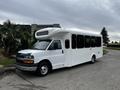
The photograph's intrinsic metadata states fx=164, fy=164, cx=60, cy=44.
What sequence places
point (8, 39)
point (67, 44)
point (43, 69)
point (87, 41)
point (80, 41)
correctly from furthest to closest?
1. point (8, 39)
2. point (87, 41)
3. point (80, 41)
4. point (67, 44)
5. point (43, 69)

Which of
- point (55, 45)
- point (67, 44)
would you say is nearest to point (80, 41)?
point (67, 44)

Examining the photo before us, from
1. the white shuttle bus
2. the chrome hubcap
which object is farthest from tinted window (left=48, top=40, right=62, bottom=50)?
the chrome hubcap

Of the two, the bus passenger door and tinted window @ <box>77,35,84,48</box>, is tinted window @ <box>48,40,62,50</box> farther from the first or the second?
tinted window @ <box>77,35,84,48</box>

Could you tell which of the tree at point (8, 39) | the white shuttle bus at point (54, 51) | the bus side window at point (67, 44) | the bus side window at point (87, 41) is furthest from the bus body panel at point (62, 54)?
the tree at point (8, 39)

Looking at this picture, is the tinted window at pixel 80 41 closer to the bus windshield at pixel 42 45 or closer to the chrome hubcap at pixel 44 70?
the bus windshield at pixel 42 45

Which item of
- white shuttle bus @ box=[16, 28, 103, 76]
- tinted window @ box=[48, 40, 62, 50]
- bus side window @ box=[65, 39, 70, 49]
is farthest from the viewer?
bus side window @ box=[65, 39, 70, 49]

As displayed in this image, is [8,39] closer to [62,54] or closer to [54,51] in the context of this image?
[62,54]

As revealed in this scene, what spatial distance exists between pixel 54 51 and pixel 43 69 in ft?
4.26

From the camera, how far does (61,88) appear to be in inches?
262

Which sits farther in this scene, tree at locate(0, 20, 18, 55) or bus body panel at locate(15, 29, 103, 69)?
tree at locate(0, 20, 18, 55)

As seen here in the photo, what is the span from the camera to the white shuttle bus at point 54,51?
858 centimetres

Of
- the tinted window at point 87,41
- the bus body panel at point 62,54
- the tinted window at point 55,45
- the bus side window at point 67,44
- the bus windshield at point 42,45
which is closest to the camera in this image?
the bus body panel at point 62,54

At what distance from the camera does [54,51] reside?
9609mm

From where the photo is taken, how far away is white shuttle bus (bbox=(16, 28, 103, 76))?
8578mm
